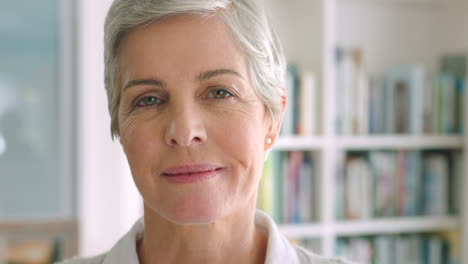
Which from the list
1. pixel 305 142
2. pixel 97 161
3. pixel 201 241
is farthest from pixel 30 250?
pixel 201 241

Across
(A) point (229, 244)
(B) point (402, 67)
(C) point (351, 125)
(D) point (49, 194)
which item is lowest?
(D) point (49, 194)

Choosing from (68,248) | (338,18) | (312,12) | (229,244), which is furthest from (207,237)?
(338,18)

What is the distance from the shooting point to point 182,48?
0.76m

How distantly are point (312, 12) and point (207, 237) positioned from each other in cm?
162

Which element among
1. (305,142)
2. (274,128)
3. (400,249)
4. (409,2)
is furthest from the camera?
(409,2)

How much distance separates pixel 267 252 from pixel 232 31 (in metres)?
0.40

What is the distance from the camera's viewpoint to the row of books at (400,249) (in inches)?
92.6

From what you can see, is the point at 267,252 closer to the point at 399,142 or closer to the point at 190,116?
the point at 190,116

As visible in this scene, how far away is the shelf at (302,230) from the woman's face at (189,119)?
142 centimetres

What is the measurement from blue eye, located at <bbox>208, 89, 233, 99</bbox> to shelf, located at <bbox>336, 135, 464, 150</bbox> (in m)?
1.47

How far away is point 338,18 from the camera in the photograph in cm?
245

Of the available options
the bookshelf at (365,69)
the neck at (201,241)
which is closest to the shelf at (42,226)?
the bookshelf at (365,69)

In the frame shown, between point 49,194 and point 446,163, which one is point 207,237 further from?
point 446,163

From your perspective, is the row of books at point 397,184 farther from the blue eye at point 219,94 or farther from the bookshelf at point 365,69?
the blue eye at point 219,94
